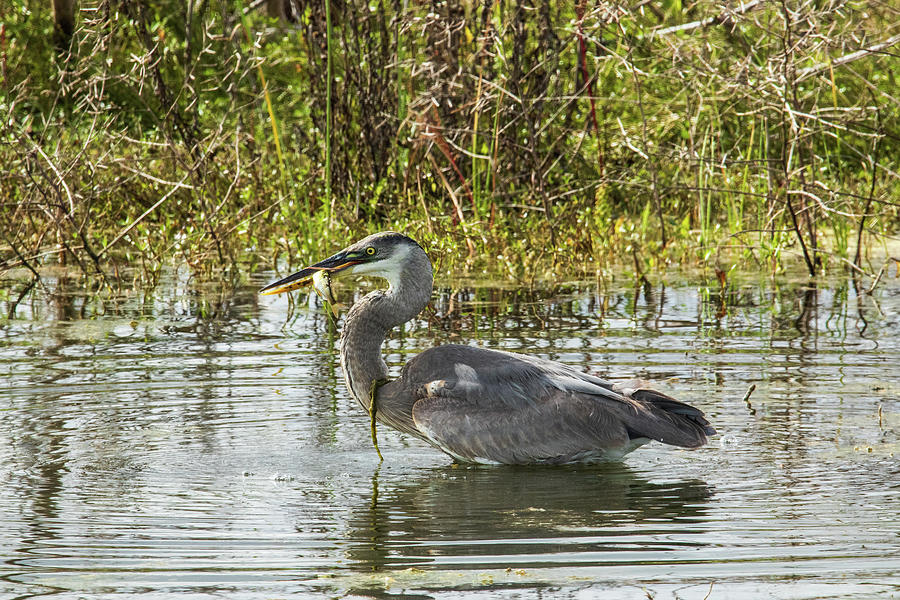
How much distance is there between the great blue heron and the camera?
18.1 ft

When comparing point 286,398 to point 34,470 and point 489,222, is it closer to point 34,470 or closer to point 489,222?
point 34,470

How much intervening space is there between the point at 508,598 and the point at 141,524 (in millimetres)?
1490

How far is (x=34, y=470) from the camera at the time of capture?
531 centimetres

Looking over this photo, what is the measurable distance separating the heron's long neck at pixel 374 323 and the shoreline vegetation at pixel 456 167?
2866 millimetres

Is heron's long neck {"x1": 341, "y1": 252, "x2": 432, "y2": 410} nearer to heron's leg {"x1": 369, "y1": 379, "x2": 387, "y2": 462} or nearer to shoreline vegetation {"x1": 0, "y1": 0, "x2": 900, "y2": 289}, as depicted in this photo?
heron's leg {"x1": 369, "y1": 379, "x2": 387, "y2": 462}

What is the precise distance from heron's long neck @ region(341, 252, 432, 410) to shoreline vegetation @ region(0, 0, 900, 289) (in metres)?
2.87

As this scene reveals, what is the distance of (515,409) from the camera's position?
18.5ft

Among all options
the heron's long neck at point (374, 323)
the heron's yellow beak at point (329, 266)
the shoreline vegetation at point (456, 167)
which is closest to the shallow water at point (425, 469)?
the heron's long neck at point (374, 323)

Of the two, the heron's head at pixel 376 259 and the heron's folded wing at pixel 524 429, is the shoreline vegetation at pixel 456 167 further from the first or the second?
the heron's folded wing at pixel 524 429

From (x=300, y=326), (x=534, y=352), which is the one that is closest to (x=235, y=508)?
(x=534, y=352)

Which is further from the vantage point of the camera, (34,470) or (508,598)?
(34,470)

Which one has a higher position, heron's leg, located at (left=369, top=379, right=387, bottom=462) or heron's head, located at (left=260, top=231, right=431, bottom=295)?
heron's head, located at (left=260, top=231, right=431, bottom=295)

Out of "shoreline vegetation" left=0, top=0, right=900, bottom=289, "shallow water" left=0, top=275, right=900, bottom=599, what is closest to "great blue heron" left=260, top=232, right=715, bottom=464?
"shallow water" left=0, top=275, right=900, bottom=599

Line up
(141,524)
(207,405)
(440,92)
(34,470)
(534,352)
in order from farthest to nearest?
(440,92), (534,352), (207,405), (34,470), (141,524)
